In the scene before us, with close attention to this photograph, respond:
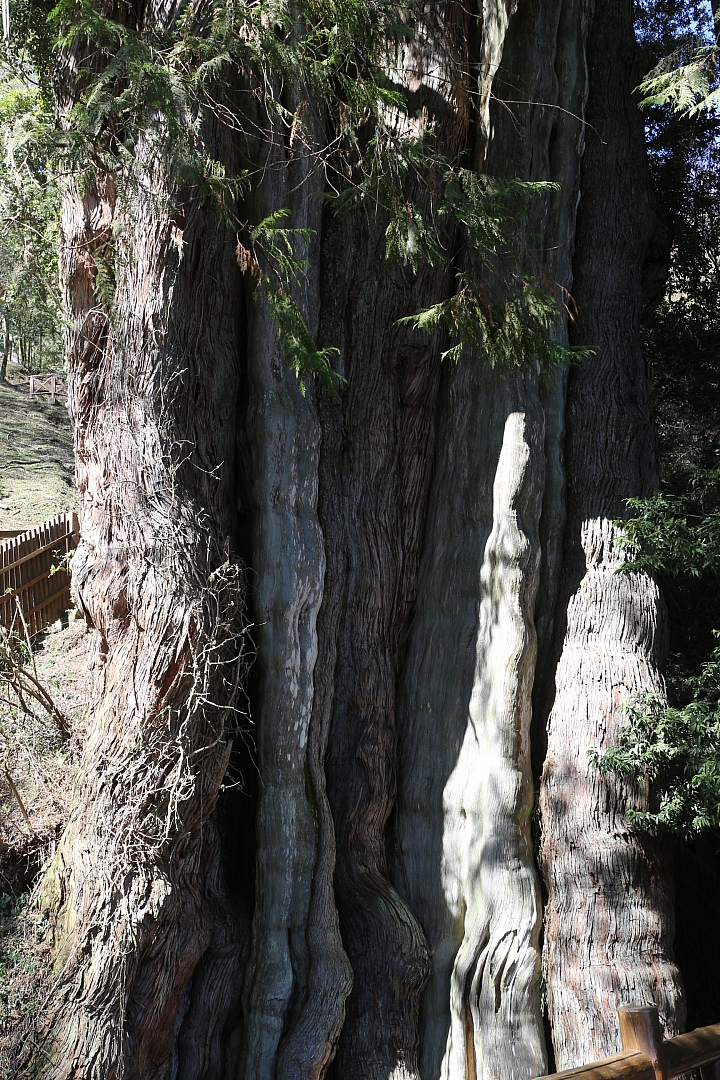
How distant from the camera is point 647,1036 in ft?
10.2

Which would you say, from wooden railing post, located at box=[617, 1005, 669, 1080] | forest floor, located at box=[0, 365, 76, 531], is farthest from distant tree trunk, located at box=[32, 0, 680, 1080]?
forest floor, located at box=[0, 365, 76, 531]

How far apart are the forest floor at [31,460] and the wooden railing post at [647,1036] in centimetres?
1486

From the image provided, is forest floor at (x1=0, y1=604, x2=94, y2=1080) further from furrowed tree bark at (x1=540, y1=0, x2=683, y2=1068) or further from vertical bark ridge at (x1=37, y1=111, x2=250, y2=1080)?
furrowed tree bark at (x1=540, y1=0, x2=683, y2=1068)

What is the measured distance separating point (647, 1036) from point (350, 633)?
2542 millimetres

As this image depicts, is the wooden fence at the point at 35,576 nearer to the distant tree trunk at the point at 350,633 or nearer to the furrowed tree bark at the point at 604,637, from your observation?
the distant tree trunk at the point at 350,633

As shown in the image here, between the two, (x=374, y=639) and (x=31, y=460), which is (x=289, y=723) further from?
(x=31, y=460)

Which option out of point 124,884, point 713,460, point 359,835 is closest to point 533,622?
point 359,835

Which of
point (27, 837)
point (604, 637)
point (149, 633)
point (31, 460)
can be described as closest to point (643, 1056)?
point (604, 637)

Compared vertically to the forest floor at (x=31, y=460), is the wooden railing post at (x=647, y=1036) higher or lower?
lower

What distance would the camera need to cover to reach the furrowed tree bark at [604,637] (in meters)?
4.30

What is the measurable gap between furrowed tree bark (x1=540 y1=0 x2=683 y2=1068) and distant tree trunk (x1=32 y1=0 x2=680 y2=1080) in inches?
1.0

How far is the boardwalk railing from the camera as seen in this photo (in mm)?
2979

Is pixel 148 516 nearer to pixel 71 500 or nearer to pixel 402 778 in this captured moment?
pixel 402 778

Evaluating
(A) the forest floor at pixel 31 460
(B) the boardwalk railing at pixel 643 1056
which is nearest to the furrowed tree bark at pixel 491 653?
(B) the boardwalk railing at pixel 643 1056
